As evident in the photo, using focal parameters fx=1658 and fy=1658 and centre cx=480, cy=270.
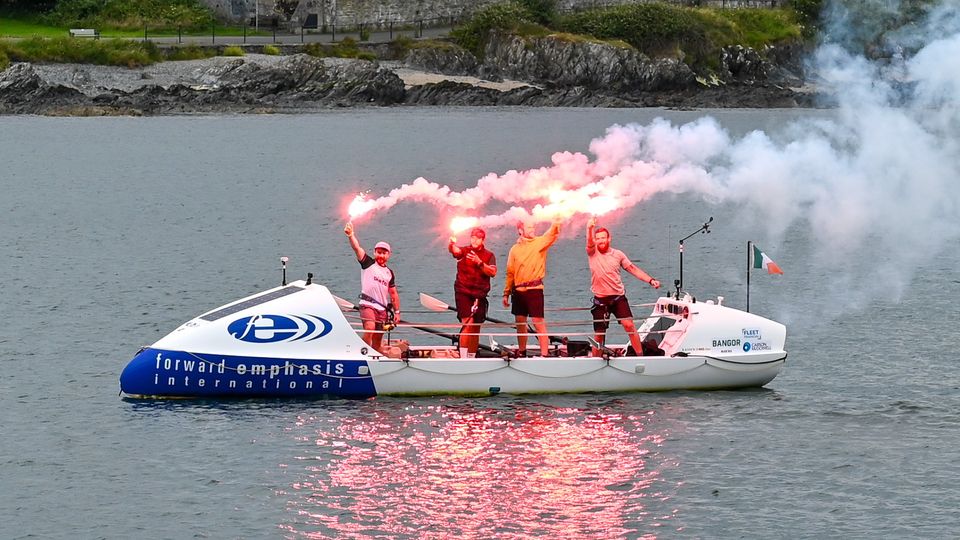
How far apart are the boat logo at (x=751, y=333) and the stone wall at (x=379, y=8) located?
4492 inches

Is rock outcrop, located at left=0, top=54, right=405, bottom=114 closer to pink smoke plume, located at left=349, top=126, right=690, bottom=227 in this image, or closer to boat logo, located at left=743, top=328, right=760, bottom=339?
pink smoke plume, located at left=349, top=126, right=690, bottom=227

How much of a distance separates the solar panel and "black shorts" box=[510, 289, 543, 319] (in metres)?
4.67

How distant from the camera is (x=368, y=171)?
336ft

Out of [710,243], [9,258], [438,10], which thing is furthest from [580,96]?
[9,258]

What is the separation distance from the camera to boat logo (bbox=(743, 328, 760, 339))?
3666 centimetres

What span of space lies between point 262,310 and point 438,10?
123 meters

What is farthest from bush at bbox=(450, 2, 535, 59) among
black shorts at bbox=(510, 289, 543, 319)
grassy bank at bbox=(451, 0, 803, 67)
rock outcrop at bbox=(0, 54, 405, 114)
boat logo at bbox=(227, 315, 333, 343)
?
boat logo at bbox=(227, 315, 333, 343)

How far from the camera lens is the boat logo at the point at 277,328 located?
34906 mm

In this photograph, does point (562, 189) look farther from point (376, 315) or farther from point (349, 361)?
point (349, 361)

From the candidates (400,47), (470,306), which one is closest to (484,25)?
(400,47)

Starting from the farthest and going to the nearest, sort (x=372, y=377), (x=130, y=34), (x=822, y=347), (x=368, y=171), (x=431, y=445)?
(x=130, y=34) → (x=368, y=171) → (x=822, y=347) → (x=372, y=377) → (x=431, y=445)

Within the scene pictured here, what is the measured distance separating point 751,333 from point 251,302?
36.1 ft

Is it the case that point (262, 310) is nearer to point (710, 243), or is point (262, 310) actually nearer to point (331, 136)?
point (710, 243)

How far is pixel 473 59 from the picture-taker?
145250 millimetres
